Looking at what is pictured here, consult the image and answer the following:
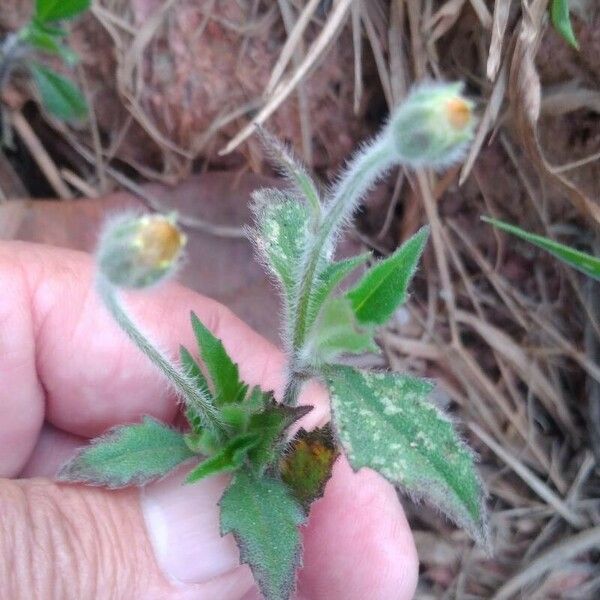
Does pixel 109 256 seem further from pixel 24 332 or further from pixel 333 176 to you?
pixel 333 176

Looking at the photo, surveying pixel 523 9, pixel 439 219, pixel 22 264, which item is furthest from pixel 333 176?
pixel 22 264

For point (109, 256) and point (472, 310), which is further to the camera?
point (472, 310)

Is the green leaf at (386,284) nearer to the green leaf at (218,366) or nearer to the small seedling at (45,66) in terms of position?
the green leaf at (218,366)

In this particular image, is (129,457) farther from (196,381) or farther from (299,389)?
(299,389)

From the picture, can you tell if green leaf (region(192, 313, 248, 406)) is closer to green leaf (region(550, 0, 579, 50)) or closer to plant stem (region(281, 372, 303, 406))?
plant stem (region(281, 372, 303, 406))

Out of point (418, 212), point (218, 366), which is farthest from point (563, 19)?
point (218, 366)

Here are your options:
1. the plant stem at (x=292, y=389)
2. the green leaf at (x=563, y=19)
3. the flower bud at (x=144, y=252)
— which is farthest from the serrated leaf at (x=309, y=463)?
the green leaf at (x=563, y=19)
